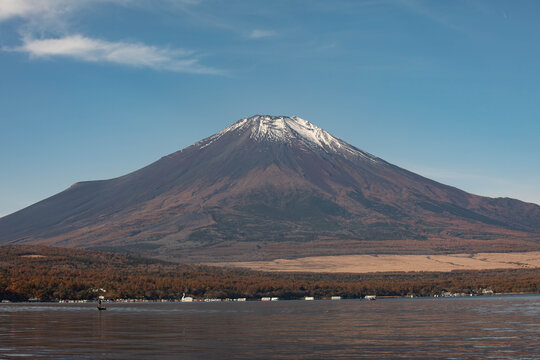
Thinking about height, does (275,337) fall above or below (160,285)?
above

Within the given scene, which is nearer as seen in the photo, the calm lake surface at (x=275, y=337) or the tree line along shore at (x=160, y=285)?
the calm lake surface at (x=275, y=337)

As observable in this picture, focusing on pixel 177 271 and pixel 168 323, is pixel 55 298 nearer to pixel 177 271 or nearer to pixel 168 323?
pixel 177 271

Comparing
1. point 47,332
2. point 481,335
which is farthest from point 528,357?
point 47,332

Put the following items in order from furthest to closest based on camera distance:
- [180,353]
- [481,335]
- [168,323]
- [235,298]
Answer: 1. [235,298]
2. [168,323]
3. [481,335]
4. [180,353]

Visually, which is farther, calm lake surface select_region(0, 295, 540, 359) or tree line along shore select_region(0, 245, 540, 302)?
tree line along shore select_region(0, 245, 540, 302)

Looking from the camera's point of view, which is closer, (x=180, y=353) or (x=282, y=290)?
(x=180, y=353)

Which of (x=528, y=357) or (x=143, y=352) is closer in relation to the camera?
(x=528, y=357)

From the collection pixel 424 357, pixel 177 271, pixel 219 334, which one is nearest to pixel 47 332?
pixel 219 334

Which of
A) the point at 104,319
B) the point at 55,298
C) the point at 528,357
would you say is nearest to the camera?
the point at 528,357

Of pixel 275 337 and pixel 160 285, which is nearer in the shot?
pixel 275 337

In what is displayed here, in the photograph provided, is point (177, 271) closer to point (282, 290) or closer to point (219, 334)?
point (282, 290)
